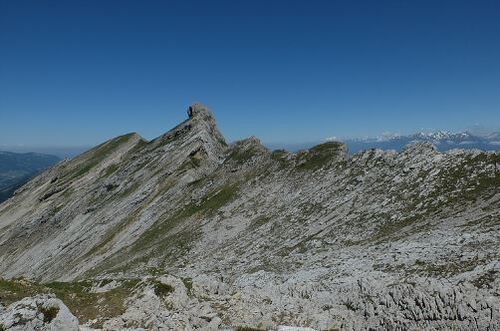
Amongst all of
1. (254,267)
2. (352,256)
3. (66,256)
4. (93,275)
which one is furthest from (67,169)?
(352,256)

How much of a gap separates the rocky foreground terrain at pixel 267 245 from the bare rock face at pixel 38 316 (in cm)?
6

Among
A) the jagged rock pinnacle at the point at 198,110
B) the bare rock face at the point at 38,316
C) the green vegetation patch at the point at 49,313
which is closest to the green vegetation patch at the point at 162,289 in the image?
the bare rock face at the point at 38,316

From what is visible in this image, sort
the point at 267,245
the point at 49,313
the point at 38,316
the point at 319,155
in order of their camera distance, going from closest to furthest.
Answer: the point at 38,316 < the point at 49,313 < the point at 267,245 < the point at 319,155

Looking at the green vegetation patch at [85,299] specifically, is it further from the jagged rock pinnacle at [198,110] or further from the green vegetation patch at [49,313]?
the jagged rock pinnacle at [198,110]

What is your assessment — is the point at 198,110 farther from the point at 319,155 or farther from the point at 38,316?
the point at 38,316

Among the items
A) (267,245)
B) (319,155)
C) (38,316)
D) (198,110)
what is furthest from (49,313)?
(198,110)

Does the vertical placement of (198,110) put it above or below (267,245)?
above

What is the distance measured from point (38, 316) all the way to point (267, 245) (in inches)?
1117

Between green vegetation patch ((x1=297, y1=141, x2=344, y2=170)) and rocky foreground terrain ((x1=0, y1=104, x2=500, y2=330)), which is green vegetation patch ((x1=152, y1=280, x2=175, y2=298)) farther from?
green vegetation patch ((x1=297, y1=141, x2=344, y2=170))

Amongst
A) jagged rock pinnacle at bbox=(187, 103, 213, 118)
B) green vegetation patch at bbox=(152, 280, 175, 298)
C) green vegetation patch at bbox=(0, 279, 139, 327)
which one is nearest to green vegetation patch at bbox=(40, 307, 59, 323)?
green vegetation patch at bbox=(0, 279, 139, 327)

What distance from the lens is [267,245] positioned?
1756 inches

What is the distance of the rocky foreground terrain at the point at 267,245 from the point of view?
21.7m

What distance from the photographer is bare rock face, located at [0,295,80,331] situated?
61.2ft

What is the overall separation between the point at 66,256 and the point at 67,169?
76.7 meters
